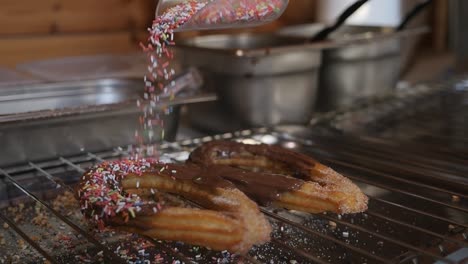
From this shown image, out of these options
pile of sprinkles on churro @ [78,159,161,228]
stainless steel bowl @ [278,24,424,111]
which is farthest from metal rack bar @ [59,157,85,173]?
stainless steel bowl @ [278,24,424,111]

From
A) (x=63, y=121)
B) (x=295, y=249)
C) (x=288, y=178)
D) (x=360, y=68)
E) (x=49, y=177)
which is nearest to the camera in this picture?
(x=295, y=249)

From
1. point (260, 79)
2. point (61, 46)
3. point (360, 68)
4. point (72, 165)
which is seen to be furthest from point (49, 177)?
point (61, 46)

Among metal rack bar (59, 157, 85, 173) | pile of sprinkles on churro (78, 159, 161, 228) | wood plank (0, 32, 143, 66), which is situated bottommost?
metal rack bar (59, 157, 85, 173)

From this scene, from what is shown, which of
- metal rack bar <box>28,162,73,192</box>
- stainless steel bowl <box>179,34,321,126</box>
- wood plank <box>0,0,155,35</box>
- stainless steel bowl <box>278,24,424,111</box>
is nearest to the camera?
metal rack bar <box>28,162,73,192</box>

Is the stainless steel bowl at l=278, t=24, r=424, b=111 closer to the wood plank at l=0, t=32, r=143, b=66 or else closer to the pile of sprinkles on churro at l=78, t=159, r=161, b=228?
the wood plank at l=0, t=32, r=143, b=66

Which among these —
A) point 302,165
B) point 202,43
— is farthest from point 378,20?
point 302,165

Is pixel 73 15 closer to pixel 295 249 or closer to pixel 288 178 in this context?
pixel 288 178
